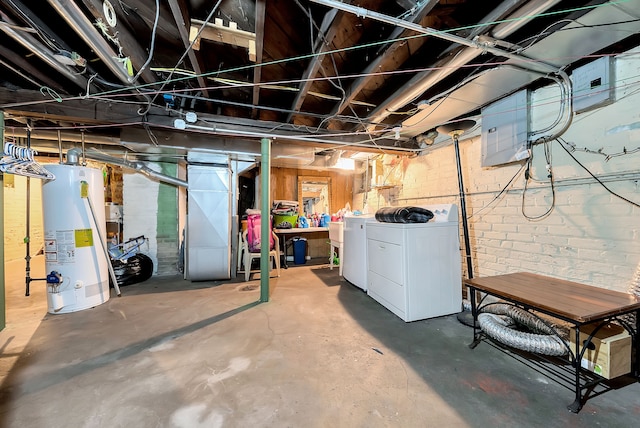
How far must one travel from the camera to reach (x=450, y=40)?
1.64 metres

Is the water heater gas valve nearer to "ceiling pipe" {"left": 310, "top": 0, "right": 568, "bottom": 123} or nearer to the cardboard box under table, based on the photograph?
"ceiling pipe" {"left": 310, "top": 0, "right": 568, "bottom": 123}

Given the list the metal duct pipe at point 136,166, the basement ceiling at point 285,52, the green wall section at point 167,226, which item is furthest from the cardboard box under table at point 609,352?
the green wall section at point 167,226

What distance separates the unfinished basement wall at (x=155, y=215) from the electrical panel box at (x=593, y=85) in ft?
17.5

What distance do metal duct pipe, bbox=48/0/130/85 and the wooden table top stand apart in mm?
3123

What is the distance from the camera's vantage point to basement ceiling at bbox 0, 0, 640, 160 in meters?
1.48

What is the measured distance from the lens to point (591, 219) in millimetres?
1918

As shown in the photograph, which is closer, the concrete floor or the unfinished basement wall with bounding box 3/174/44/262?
the concrete floor

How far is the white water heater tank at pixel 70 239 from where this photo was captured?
2734mm

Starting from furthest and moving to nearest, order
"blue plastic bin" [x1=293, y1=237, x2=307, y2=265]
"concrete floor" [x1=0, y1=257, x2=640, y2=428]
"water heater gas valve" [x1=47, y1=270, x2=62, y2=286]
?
"blue plastic bin" [x1=293, y1=237, x2=307, y2=265] → "water heater gas valve" [x1=47, y1=270, x2=62, y2=286] → "concrete floor" [x1=0, y1=257, x2=640, y2=428]

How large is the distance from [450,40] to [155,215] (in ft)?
16.1

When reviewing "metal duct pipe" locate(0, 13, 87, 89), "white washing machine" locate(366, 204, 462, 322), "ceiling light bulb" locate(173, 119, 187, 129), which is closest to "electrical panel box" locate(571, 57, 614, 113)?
"white washing machine" locate(366, 204, 462, 322)

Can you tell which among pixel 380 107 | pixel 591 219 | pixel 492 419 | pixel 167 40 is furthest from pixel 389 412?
pixel 167 40

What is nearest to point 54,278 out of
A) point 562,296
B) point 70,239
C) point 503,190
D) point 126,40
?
point 70,239

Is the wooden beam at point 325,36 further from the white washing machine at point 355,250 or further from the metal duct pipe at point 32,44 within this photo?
the white washing machine at point 355,250
